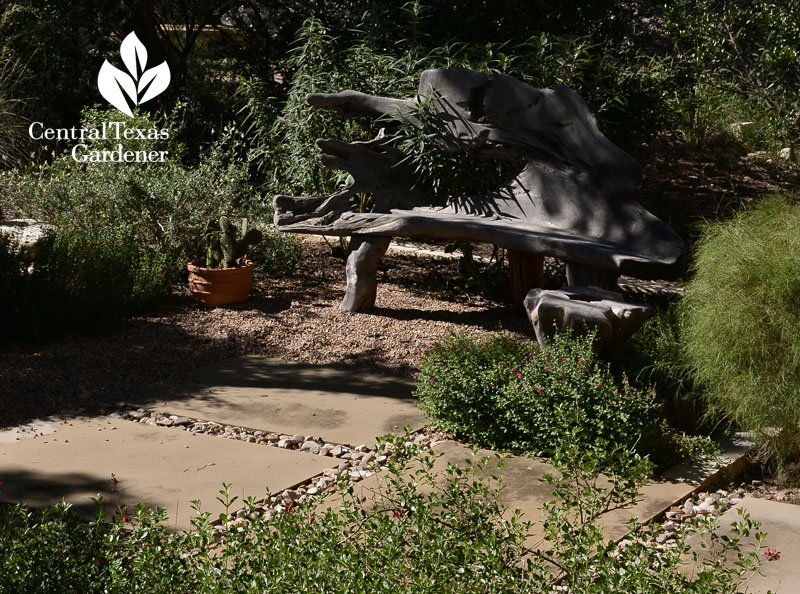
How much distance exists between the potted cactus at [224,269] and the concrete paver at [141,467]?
2.56 metres

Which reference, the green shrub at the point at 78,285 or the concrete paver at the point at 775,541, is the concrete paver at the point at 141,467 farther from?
the concrete paver at the point at 775,541

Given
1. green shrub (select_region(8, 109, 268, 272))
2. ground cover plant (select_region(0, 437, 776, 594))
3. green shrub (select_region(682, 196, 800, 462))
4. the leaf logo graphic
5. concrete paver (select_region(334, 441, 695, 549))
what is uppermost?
the leaf logo graphic

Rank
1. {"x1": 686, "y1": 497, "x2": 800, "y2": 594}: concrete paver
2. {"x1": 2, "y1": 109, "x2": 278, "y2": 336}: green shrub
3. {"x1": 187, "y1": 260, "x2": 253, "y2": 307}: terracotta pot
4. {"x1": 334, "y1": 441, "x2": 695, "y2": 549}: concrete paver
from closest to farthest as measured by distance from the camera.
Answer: {"x1": 686, "y1": 497, "x2": 800, "y2": 594}: concrete paver < {"x1": 334, "y1": 441, "x2": 695, "y2": 549}: concrete paver < {"x1": 2, "y1": 109, "x2": 278, "y2": 336}: green shrub < {"x1": 187, "y1": 260, "x2": 253, "y2": 307}: terracotta pot

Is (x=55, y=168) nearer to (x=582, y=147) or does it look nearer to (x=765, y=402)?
(x=582, y=147)

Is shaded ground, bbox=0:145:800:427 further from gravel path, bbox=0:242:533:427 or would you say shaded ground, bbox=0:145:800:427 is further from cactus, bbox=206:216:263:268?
cactus, bbox=206:216:263:268

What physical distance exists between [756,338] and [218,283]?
4459 millimetres

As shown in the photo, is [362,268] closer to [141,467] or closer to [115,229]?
[115,229]

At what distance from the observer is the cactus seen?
7.66 metres

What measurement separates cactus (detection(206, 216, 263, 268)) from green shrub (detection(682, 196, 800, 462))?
13.4ft

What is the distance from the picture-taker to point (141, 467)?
443cm

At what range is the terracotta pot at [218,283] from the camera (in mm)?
7512

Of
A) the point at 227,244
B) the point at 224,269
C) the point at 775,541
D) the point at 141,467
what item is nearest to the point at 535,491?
the point at 775,541

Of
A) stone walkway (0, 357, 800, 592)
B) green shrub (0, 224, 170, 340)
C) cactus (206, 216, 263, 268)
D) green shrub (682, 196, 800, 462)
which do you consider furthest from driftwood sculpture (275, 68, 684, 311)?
stone walkway (0, 357, 800, 592)

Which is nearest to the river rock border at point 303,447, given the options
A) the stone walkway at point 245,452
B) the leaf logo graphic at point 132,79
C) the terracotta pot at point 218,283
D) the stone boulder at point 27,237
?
A: the stone walkway at point 245,452
